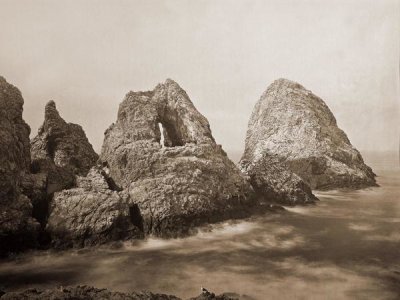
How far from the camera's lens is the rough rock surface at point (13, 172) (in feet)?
46.4

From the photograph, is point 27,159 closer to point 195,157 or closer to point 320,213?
point 195,157

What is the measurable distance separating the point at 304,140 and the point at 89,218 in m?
23.8

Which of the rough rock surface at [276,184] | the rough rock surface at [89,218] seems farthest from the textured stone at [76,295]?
the rough rock surface at [276,184]

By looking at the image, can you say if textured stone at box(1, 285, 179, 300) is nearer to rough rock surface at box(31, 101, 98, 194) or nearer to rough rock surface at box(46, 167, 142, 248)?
rough rock surface at box(46, 167, 142, 248)

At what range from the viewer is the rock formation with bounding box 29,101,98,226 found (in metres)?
18.4

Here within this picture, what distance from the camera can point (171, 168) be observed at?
1956 cm

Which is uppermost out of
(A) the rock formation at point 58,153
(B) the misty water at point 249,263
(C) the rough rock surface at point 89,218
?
(A) the rock formation at point 58,153

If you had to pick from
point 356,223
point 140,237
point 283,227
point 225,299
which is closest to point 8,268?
point 140,237

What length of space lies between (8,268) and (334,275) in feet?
35.0

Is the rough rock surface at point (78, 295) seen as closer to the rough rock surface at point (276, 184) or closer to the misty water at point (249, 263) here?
the misty water at point (249, 263)

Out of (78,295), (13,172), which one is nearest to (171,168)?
(13,172)

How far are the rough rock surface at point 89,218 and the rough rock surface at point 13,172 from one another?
1.09m

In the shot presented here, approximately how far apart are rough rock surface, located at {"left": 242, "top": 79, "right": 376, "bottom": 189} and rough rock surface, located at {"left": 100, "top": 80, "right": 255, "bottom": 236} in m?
6.08

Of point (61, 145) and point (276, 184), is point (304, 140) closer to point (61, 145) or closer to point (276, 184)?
point (276, 184)
